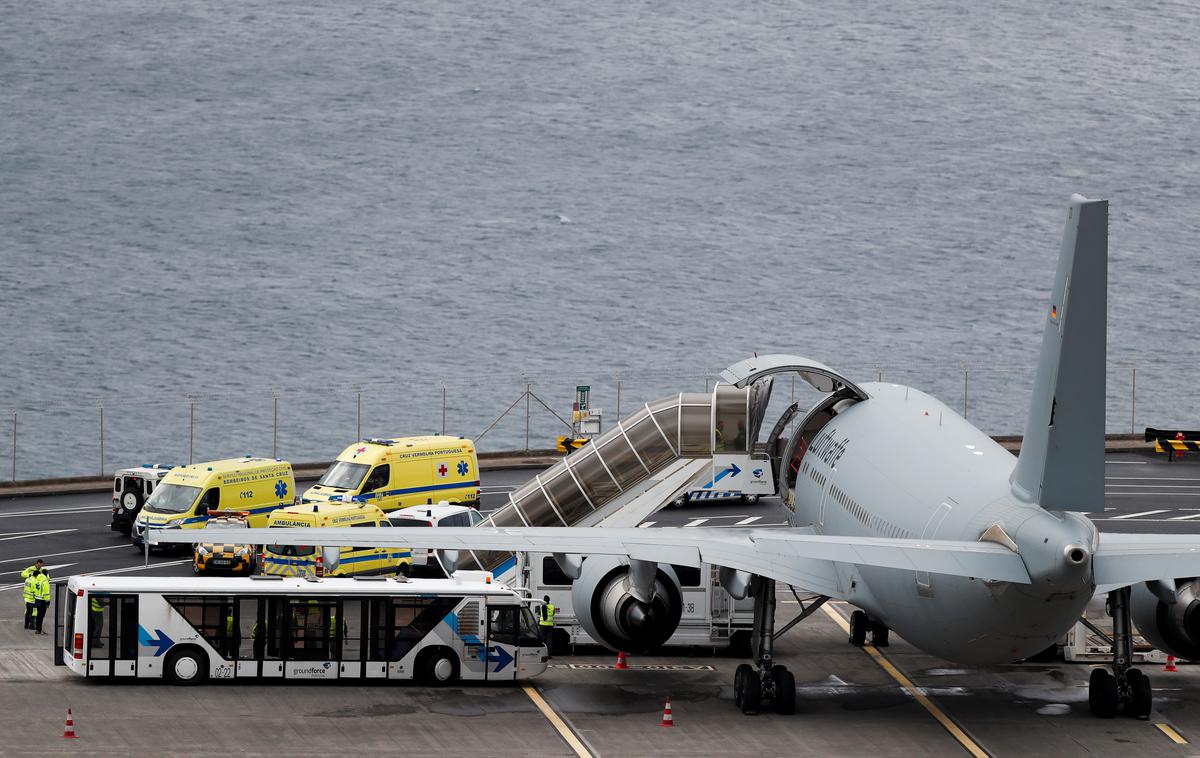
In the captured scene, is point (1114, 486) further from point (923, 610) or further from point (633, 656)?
point (923, 610)

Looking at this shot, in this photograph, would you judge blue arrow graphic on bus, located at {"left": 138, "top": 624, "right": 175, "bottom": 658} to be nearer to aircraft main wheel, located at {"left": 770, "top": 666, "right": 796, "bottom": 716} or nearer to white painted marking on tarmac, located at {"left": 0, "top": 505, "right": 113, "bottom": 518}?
aircraft main wheel, located at {"left": 770, "top": 666, "right": 796, "bottom": 716}

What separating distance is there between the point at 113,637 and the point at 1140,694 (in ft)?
86.4

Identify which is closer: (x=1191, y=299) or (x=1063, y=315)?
(x=1063, y=315)

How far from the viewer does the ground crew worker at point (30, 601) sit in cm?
5500

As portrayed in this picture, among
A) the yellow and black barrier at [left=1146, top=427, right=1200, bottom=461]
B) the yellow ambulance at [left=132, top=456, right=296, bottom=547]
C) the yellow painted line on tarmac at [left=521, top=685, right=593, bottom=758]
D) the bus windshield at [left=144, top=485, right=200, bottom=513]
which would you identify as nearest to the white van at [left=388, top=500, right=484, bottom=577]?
the yellow ambulance at [left=132, top=456, right=296, bottom=547]

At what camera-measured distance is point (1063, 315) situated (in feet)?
119

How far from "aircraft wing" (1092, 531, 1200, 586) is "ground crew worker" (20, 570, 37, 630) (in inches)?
1233

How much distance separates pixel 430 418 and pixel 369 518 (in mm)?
70788

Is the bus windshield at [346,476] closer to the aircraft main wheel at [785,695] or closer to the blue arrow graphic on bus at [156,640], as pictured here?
the blue arrow graphic on bus at [156,640]

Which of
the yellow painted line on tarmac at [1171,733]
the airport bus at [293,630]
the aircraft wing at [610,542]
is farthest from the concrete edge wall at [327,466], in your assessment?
the aircraft wing at [610,542]

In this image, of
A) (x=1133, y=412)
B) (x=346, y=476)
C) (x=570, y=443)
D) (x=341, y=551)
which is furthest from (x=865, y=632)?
A: (x=1133, y=412)

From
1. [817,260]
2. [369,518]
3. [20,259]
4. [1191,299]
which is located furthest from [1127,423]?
[20,259]

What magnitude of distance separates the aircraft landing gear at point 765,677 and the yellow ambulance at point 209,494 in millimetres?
29388

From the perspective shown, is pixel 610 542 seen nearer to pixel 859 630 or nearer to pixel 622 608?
pixel 622 608
